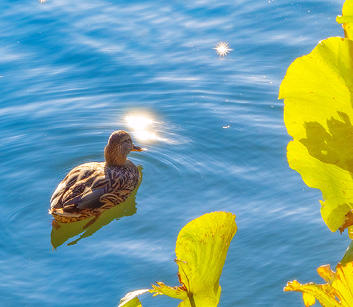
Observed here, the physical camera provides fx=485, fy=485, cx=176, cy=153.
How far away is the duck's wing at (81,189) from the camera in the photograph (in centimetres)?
582

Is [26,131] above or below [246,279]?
above

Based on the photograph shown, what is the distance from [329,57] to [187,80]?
710cm

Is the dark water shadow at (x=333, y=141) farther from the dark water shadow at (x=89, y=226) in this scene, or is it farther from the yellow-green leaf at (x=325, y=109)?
the dark water shadow at (x=89, y=226)

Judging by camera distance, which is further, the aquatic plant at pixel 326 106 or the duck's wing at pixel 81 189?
the duck's wing at pixel 81 189

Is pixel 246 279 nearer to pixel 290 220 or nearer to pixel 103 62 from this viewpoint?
pixel 290 220

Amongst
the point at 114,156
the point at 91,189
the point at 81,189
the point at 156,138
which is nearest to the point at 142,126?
the point at 156,138

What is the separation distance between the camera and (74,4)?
10320mm

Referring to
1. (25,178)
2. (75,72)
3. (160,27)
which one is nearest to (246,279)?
(25,178)

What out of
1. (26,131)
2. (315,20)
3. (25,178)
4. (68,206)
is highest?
(315,20)

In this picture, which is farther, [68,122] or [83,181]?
[68,122]

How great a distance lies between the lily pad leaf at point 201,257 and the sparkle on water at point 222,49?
7.91 meters

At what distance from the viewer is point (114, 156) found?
6.56m

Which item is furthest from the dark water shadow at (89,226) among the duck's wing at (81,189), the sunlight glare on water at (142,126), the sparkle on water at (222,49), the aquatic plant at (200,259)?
the aquatic plant at (200,259)

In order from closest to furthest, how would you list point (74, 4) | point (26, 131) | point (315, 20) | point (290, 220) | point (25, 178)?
1. point (290, 220)
2. point (25, 178)
3. point (26, 131)
4. point (315, 20)
5. point (74, 4)
